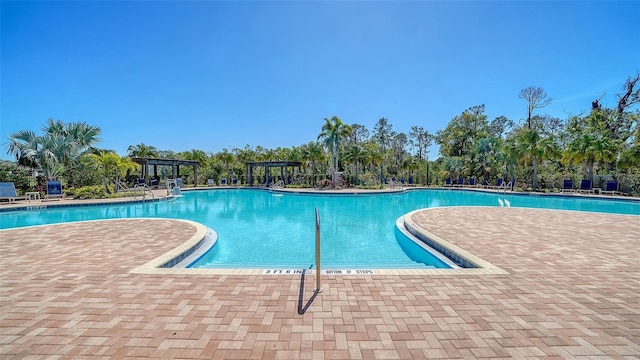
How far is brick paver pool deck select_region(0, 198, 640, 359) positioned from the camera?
1960 millimetres

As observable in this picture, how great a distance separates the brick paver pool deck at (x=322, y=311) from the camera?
77.2 inches

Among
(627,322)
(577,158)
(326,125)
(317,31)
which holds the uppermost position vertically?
(317,31)

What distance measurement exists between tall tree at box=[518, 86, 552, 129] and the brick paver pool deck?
2786 cm

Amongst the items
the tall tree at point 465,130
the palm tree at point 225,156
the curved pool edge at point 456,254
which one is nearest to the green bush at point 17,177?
the palm tree at point 225,156

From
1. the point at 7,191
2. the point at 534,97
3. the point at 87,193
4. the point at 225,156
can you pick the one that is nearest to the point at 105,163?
the point at 87,193

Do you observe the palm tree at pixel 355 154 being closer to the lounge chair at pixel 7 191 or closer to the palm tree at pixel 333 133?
the palm tree at pixel 333 133

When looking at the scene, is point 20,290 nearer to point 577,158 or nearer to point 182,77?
point 182,77

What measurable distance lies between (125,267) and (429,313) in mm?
3971

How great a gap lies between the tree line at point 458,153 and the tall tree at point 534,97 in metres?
0.08

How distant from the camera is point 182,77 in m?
16.2

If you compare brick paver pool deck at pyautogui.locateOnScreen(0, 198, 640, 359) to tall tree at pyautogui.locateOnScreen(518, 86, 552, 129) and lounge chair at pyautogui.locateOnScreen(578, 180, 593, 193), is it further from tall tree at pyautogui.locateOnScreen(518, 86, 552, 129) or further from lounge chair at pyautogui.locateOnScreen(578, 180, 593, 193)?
tall tree at pyautogui.locateOnScreen(518, 86, 552, 129)

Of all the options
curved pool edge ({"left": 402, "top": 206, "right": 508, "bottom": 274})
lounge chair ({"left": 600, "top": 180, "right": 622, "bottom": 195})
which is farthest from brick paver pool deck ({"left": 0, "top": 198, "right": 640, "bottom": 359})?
lounge chair ({"left": 600, "top": 180, "right": 622, "bottom": 195})

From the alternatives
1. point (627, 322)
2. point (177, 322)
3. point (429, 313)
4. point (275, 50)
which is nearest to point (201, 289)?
point (177, 322)

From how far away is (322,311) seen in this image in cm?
249
